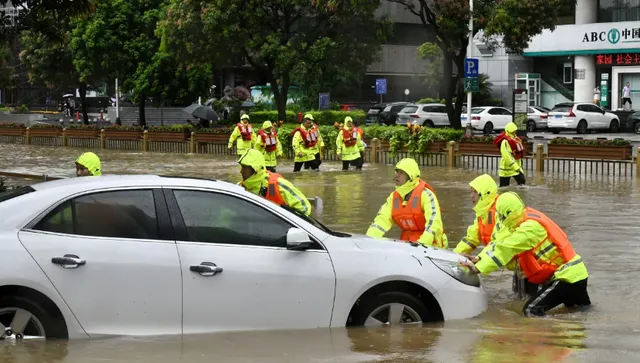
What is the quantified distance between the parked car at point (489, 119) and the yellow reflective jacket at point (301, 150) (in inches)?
785

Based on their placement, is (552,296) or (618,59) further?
(618,59)

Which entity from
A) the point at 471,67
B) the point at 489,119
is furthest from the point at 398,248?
the point at 489,119

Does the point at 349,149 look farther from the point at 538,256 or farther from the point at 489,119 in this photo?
the point at 489,119

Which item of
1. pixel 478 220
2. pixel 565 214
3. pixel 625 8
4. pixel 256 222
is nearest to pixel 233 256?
pixel 256 222

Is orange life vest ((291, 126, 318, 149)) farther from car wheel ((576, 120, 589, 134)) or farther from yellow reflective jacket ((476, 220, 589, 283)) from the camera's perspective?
car wheel ((576, 120, 589, 134))

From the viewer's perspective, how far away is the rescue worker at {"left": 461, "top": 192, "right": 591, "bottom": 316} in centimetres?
875

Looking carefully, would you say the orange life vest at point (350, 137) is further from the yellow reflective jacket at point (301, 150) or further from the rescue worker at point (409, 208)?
the rescue worker at point (409, 208)

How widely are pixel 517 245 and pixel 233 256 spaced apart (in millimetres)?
2540

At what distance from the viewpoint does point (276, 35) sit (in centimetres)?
3866

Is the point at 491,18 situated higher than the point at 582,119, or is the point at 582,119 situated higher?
the point at 491,18

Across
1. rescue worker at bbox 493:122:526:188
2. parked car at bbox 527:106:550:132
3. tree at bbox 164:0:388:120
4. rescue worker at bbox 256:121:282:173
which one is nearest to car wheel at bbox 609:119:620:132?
parked car at bbox 527:106:550:132

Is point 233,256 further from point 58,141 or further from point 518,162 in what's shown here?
point 58,141

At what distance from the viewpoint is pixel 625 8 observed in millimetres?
52562

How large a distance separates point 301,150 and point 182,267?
63.4 ft
